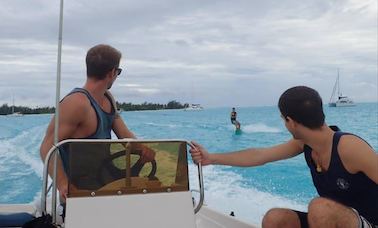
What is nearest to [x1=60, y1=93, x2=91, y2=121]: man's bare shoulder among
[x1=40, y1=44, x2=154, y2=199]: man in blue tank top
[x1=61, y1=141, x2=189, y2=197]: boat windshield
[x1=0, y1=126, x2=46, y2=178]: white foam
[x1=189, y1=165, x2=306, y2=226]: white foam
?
[x1=40, y1=44, x2=154, y2=199]: man in blue tank top

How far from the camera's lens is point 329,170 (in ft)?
7.25

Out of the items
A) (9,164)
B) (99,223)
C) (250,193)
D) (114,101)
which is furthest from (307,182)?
(99,223)

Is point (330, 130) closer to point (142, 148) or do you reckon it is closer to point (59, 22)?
point (142, 148)

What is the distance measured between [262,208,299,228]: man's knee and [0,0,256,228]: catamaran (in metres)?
0.42

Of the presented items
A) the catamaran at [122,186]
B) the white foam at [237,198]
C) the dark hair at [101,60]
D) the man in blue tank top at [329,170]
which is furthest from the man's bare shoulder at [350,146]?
the white foam at [237,198]

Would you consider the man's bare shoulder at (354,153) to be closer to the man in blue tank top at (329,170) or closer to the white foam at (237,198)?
the man in blue tank top at (329,170)

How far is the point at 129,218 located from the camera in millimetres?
2051

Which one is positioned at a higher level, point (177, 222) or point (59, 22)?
point (59, 22)

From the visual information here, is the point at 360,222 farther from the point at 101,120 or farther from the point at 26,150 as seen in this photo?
the point at 26,150

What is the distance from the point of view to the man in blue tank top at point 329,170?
2.11 metres

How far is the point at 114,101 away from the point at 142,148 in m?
0.89

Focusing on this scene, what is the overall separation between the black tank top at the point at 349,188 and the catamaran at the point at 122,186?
0.61 metres

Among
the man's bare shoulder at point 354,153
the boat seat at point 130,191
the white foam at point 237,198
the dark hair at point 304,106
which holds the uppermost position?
the dark hair at point 304,106

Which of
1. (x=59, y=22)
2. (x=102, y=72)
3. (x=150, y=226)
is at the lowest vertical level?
(x=150, y=226)
